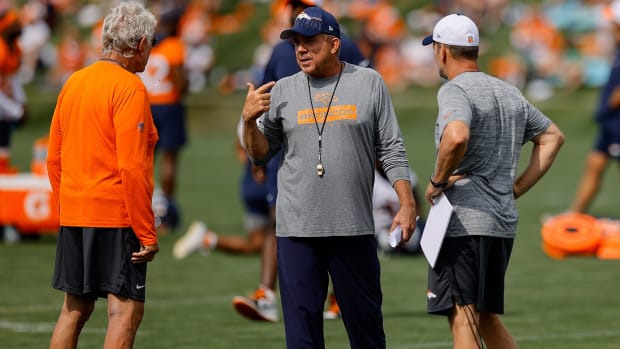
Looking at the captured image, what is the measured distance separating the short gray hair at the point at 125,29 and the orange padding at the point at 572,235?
741 cm

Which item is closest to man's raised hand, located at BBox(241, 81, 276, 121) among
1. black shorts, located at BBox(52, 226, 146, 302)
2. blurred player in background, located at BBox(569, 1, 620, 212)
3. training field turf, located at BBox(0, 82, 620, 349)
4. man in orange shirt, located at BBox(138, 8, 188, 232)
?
black shorts, located at BBox(52, 226, 146, 302)

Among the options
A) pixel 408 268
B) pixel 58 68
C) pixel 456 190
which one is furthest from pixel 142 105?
pixel 58 68

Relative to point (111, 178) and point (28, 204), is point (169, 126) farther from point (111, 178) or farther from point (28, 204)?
point (111, 178)

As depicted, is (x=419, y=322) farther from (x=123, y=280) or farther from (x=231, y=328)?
(x=123, y=280)

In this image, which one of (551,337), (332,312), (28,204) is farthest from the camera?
(28,204)

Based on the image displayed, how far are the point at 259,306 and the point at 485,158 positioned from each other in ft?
10.8

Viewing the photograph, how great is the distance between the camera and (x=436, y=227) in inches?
250

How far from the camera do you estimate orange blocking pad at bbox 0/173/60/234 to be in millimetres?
13672

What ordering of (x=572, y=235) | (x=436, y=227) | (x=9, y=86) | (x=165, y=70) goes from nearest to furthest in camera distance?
(x=436, y=227), (x=572, y=235), (x=9, y=86), (x=165, y=70)

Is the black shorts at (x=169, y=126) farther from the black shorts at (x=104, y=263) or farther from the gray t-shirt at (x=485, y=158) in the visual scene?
the gray t-shirt at (x=485, y=158)

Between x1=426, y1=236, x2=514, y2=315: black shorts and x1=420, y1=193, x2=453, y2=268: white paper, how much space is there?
0.22 ft

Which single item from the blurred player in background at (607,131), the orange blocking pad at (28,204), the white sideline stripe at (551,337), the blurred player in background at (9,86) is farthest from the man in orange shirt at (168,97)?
the white sideline stripe at (551,337)

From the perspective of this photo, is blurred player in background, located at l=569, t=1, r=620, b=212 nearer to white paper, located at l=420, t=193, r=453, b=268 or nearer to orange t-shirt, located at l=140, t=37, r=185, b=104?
orange t-shirt, located at l=140, t=37, r=185, b=104

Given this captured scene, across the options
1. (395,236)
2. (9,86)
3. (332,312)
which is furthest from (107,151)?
(9,86)
